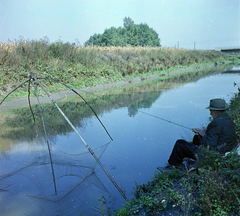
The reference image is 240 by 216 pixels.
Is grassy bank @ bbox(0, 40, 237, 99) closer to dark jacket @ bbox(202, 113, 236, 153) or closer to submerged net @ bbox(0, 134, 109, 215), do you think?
submerged net @ bbox(0, 134, 109, 215)

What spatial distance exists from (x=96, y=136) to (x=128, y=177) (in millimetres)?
3057

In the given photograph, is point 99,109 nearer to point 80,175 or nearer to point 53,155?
point 53,155

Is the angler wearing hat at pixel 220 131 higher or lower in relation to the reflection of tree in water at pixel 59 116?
higher

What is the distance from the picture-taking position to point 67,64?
19.7m

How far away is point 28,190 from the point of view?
16.7ft

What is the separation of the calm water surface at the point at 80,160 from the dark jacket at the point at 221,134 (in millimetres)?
1469

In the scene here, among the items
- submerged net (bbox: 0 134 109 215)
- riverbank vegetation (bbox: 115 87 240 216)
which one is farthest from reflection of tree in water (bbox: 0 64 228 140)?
riverbank vegetation (bbox: 115 87 240 216)

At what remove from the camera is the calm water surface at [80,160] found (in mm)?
4699

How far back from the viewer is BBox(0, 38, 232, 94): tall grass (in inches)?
631

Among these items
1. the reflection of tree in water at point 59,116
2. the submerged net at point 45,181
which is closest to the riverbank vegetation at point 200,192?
the submerged net at point 45,181

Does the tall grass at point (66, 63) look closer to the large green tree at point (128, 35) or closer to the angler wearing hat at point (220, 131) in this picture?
the angler wearing hat at point (220, 131)

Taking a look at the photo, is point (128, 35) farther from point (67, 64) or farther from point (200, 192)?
point (200, 192)

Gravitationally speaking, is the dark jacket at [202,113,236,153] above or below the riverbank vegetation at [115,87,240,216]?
above

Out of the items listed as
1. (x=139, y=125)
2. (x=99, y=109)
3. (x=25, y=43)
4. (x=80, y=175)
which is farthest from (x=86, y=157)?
(x=25, y=43)
